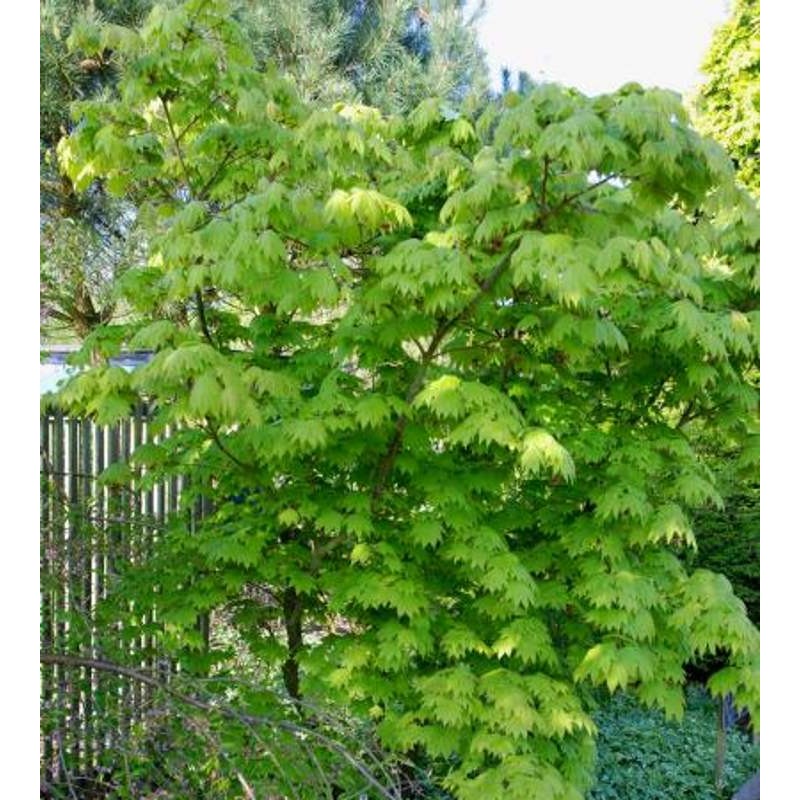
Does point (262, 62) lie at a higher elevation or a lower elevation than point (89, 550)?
higher

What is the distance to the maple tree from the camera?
8.66ft

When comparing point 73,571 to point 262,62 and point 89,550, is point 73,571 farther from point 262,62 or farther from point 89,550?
point 262,62

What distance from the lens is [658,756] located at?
4.29 m

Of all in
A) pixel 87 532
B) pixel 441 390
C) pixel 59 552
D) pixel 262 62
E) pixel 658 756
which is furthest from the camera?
pixel 262 62

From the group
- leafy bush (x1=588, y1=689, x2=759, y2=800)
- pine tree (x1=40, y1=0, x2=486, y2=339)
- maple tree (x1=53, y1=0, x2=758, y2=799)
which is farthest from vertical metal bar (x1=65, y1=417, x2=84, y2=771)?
leafy bush (x1=588, y1=689, x2=759, y2=800)

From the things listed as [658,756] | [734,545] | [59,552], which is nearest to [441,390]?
[59,552]

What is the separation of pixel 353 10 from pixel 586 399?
196 inches

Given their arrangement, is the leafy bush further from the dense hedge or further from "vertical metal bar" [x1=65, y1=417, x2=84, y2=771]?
"vertical metal bar" [x1=65, y1=417, x2=84, y2=771]

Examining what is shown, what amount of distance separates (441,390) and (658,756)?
97.9 inches

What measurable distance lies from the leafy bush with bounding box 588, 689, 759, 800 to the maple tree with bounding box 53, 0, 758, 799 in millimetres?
1000

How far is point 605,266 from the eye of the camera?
243 centimetres

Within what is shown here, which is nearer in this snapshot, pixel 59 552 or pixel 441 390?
pixel 441 390

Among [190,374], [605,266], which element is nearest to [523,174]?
[605,266]

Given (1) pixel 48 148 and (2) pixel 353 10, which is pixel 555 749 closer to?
(1) pixel 48 148
